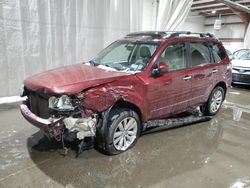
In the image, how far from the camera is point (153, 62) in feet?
11.3

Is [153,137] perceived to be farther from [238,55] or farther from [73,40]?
[238,55]

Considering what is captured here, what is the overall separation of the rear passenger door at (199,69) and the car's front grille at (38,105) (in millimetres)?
2372

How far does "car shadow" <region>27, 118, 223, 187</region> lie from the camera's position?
2.68 meters

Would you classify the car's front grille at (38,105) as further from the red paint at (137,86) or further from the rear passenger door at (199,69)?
the rear passenger door at (199,69)

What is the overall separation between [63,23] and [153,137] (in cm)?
368

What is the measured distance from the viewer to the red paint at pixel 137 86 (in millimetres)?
2816

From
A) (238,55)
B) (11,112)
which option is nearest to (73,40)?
(11,112)

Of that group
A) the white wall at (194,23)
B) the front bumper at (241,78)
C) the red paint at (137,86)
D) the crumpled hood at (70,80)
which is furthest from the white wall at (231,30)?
the crumpled hood at (70,80)

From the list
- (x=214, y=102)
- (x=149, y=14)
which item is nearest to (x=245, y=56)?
(x=149, y=14)

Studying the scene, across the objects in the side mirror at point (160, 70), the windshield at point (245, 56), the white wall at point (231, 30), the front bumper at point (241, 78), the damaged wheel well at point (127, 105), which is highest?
the white wall at point (231, 30)

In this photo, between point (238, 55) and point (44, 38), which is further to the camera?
point (238, 55)

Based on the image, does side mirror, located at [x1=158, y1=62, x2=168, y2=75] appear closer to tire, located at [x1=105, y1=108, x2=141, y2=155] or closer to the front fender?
the front fender

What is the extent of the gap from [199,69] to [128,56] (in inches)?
49.8

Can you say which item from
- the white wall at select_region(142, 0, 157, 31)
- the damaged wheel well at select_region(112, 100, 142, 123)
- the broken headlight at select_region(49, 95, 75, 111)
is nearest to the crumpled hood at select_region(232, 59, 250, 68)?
the white wall at select_region(142, 0, 157, 31)
